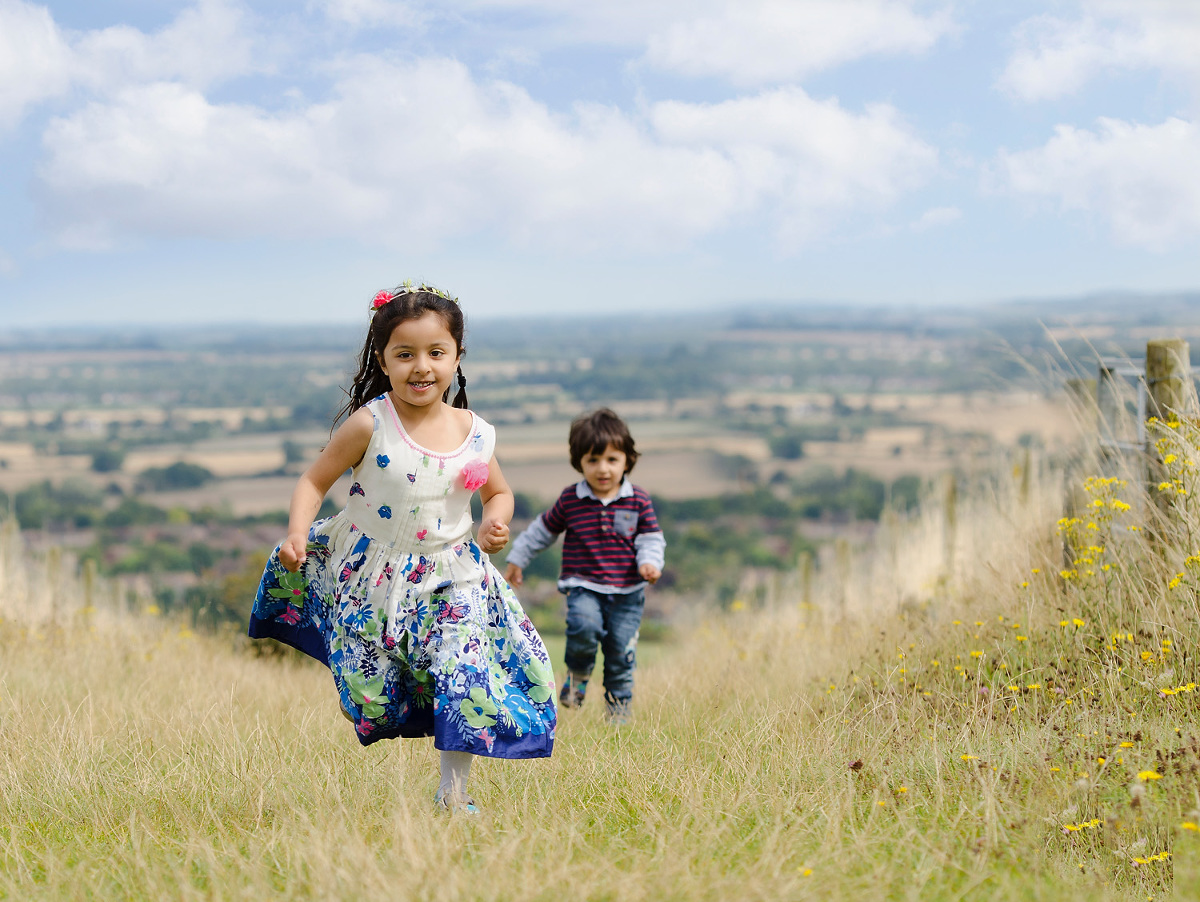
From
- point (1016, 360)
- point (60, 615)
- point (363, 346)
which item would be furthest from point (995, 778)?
point (60, 615)

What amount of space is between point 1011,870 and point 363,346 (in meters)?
2.59

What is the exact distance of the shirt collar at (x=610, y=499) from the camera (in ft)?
17.5

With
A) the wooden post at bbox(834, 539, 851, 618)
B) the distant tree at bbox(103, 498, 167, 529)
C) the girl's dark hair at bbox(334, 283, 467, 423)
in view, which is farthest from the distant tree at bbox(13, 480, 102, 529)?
the girl's dark hair at bbox(334, 283, 467, 423)

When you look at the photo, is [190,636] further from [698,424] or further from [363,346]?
[698,424]

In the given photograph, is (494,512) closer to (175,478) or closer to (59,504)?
(59,504)

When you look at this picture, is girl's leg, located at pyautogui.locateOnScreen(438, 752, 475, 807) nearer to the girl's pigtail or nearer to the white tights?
the white tights

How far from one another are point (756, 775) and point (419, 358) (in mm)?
1702

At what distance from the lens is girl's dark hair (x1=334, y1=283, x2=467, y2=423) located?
11.6ft

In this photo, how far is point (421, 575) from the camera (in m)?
3.45

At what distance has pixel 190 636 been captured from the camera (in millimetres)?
8586

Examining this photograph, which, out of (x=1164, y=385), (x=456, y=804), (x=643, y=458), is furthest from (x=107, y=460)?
(x=456, y=804)

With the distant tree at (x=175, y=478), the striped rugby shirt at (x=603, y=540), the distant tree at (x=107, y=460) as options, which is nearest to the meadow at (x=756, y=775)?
the striped rugby shirt at (x=603, y=540)

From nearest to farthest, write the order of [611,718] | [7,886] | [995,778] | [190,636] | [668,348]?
1. [7,886]
2. [995,778]
3. [611,718]
4. [190,636]
5. [668,348]

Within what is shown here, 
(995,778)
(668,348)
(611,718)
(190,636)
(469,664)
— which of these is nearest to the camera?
(995,778)
